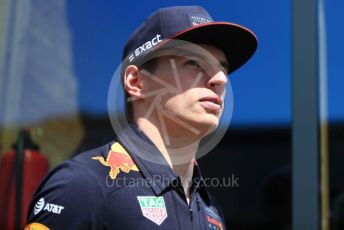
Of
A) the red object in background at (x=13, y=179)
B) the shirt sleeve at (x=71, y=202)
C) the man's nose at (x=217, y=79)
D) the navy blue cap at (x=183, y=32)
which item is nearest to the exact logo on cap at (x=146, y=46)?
the navy blue cap at (x=183, y=32)

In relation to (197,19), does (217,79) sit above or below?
below

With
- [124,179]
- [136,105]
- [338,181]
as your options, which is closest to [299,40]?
[338,181]

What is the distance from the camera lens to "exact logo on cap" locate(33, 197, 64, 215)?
1.20 metres

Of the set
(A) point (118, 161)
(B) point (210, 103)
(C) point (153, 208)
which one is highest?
(B) point (210, 103)

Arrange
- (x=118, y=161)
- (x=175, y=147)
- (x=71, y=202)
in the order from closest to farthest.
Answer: (x=71, y=202) < (x=118, y=161) < (x=175, y=147)

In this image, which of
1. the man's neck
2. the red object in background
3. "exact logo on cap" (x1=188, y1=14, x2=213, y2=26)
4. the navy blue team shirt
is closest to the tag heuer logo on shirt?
the navy blue team shirt

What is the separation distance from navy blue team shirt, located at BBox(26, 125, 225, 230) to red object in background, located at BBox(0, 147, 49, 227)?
1.09 m

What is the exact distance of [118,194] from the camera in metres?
1.24

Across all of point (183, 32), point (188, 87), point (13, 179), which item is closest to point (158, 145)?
point (188, 87)

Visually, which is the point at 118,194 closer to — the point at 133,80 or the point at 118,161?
the point at 118,161

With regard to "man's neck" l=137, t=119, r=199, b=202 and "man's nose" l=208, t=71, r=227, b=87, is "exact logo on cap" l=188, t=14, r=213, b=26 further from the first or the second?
"man's neck" l=137, t=119, r=199, b=202

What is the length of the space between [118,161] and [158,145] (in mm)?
133

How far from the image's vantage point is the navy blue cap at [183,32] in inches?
56.4

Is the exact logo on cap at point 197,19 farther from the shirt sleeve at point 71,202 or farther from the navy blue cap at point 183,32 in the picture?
the shirt sleeve at point 71,202
